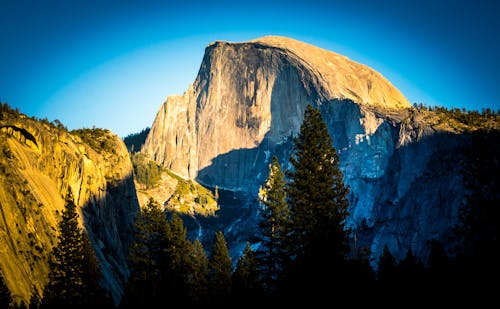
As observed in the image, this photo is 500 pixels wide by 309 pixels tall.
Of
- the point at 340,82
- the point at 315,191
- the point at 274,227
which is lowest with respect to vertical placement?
the point at 274,227

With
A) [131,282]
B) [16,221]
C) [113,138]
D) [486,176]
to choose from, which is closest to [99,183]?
[113,138]

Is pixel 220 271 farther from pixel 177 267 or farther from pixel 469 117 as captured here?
pixel 469 117

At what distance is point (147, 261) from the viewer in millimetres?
42656

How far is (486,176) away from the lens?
1426 inches

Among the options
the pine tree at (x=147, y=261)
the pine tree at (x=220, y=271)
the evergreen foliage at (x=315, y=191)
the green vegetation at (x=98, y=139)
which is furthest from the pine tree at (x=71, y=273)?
the green vegetation at (x=98, y=139)

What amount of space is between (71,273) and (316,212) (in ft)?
61.4

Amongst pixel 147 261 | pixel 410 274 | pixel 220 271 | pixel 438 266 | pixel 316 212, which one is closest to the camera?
pixel 316 212

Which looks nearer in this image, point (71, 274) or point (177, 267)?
point (71, 274)

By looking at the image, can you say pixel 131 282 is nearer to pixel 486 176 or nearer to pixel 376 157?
pixel 486 176

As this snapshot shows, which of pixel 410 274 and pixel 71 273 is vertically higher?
pixel 410 274

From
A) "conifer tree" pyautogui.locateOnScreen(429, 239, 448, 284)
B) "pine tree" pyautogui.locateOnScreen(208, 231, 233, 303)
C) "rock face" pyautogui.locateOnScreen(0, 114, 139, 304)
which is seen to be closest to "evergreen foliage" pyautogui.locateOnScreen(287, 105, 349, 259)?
"conifer tree" pyautogui.locateOnScreen(429, 239, 448, 284)

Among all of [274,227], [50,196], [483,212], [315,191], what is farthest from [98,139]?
[483,212]

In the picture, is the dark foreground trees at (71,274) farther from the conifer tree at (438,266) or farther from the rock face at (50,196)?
the conifer tree at (438,266)

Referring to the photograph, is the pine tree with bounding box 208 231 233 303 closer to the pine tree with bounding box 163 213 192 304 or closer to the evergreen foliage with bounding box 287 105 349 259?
the pine tree with bounding box 163 213 192 304
